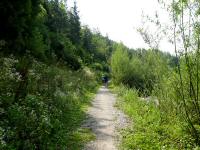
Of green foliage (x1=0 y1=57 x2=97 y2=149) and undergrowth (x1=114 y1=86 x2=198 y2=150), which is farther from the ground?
green foliage (x1=0 y1=57 x2=97 y2=149)

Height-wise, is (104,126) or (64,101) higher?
(64,101)

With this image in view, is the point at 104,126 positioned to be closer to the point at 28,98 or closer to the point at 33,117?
the point at 28,98

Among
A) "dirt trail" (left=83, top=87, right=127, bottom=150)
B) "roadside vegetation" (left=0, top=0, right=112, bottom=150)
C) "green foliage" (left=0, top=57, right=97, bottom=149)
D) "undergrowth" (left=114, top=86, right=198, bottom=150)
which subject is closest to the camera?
"green foliage" (left=0, top=57, right=97, bottom=149)

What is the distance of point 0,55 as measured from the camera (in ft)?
42.7

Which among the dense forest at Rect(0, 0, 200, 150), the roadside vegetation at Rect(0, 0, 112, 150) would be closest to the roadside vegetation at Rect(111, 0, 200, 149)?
the dense forest at Rect(0, 0, 200, 150)

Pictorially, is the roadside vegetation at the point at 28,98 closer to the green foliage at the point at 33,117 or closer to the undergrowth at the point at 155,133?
the green foliage at the point at 33,117

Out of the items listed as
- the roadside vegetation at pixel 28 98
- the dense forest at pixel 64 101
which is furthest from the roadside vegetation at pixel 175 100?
the roadside vegetation at pixel 28 98

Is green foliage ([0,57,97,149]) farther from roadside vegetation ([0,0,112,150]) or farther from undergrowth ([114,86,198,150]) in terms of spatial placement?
undergrowth ([114,86,198,150])

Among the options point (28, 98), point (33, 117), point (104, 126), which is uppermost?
point (28, 98)

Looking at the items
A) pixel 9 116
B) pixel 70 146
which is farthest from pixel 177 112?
pixel 9 116

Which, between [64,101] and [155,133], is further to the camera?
[64,101]

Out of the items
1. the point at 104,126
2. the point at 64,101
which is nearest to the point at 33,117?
the point at 104,126

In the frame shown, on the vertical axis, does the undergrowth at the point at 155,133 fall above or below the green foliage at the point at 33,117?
below

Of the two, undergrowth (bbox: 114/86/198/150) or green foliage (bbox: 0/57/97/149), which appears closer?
green foliage (bbox: 0/57/97/149)
